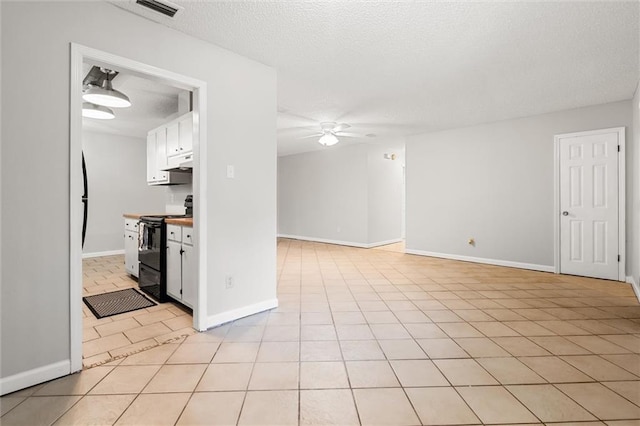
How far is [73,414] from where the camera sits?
1.51 m

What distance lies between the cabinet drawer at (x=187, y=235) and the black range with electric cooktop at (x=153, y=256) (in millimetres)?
475

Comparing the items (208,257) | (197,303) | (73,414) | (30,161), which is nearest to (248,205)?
(208,257)

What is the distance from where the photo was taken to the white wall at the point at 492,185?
4.57m

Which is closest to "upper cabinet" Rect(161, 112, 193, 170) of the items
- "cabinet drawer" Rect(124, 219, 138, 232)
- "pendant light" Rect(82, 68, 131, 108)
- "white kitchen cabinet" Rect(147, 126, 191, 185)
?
"white kitchen cabinet" Rect(147, 126, 191, 185)

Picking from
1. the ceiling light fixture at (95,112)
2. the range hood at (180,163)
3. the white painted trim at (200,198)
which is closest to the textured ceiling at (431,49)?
the white painted trim at (200,198)

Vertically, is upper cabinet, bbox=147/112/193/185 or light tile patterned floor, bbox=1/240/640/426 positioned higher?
upper cabinet, bbox=147/112/193/185

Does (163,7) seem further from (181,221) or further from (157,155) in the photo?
(157,155)

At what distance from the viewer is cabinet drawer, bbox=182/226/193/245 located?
2.80 m

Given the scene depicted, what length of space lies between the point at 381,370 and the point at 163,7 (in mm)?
2812

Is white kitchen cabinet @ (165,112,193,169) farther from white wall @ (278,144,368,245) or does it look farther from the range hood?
white wall @ (278,144,368,245)

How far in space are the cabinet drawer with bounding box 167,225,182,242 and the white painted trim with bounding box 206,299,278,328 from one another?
88 cm

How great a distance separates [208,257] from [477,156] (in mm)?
4791

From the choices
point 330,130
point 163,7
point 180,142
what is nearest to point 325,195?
point 330,130

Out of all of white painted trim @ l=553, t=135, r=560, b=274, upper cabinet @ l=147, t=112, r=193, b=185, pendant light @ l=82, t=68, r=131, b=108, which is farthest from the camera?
white painted trim @ l=553, t=135, r=560, b=274
